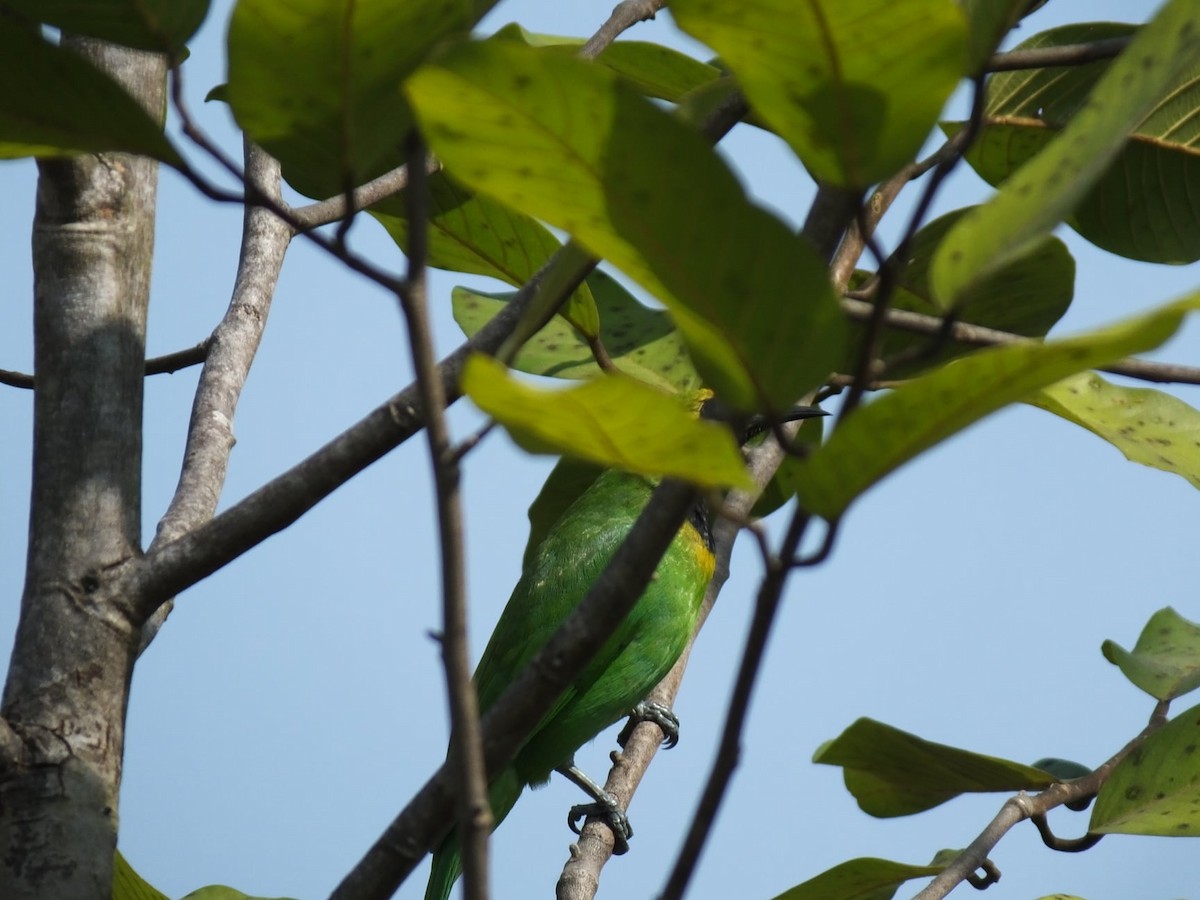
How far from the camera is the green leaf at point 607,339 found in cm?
209

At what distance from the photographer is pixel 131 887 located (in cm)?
134

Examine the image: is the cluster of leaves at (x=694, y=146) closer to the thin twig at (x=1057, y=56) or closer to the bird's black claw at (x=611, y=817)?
the thin twig at (x=1057, y=56)

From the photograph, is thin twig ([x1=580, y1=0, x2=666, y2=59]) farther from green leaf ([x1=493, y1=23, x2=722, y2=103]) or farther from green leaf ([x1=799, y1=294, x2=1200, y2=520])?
green leaf ([x1=799, y1=294, x2=1200, y2=520])

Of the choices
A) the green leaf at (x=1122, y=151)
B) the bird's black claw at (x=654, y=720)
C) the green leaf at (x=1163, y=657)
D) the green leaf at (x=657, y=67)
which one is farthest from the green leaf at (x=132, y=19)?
the bird's black claw at (x=654, y=720)

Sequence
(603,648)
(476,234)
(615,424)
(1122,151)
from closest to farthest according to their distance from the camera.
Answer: (615,424)
(1122,151)
(476,234)
(603,648)

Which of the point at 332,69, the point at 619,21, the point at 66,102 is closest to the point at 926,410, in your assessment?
the point at 332,69

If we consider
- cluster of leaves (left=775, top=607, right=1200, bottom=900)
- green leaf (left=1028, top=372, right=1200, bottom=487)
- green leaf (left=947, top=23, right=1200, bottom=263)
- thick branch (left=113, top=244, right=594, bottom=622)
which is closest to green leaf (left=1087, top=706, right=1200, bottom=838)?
cluster of leaves (left=775, top=607, right=1200, bottom=900)

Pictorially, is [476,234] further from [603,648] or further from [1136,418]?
[603,648]

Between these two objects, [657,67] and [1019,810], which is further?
[657,67]

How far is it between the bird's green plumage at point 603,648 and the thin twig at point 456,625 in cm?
209

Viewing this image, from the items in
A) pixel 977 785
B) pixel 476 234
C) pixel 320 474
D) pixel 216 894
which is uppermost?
pixel 476 234

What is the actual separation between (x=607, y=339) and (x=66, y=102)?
1358mm

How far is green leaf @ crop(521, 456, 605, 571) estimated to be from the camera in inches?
95.4

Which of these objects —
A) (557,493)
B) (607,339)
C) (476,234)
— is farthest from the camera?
(557,493)
